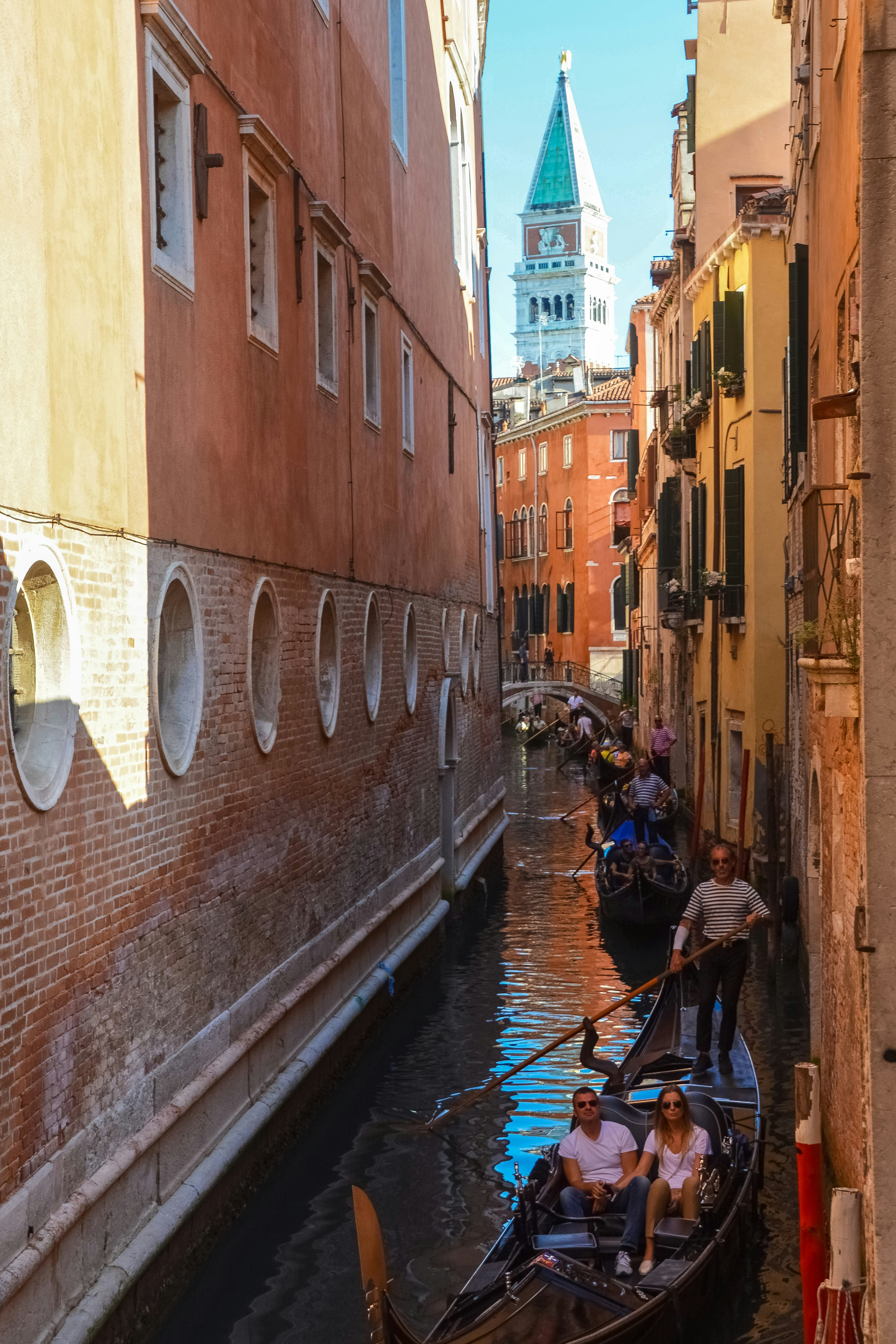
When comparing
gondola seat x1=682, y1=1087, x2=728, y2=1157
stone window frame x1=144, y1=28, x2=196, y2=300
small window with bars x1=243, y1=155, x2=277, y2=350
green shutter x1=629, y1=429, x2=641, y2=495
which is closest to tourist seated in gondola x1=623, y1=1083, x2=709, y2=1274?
gondola seat x1=682, y1=1087, x2=728, y2=1157

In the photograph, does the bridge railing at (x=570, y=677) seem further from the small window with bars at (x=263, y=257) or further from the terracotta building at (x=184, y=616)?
the small window with bars at (x=263, y=257)

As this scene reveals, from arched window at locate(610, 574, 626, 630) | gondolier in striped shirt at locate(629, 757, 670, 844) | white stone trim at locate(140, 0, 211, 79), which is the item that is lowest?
gondolier in striped shirt at locate(629, 757, 670, 844)

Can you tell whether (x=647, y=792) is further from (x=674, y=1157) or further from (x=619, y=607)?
(x=619, y=607)

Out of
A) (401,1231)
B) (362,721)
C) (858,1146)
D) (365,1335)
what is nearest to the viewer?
(858,1146)

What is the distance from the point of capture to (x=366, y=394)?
42.7 ft

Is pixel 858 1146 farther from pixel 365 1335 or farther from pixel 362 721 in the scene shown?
pixel 362 721

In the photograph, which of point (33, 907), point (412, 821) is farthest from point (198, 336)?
point (412, 821)

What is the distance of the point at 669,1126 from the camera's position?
756 cm

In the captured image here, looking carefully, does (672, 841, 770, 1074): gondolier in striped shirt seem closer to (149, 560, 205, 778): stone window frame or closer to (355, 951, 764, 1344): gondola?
(355, 951, 764, 1344): gondola

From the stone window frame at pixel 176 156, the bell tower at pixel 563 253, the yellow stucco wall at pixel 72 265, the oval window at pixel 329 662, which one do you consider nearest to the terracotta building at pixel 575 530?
the oval window at pixel 329 662

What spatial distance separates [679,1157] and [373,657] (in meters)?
6.41

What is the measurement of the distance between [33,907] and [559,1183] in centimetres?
314

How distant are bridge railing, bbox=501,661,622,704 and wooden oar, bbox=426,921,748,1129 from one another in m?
30.0

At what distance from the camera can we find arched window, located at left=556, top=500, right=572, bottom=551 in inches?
1865
